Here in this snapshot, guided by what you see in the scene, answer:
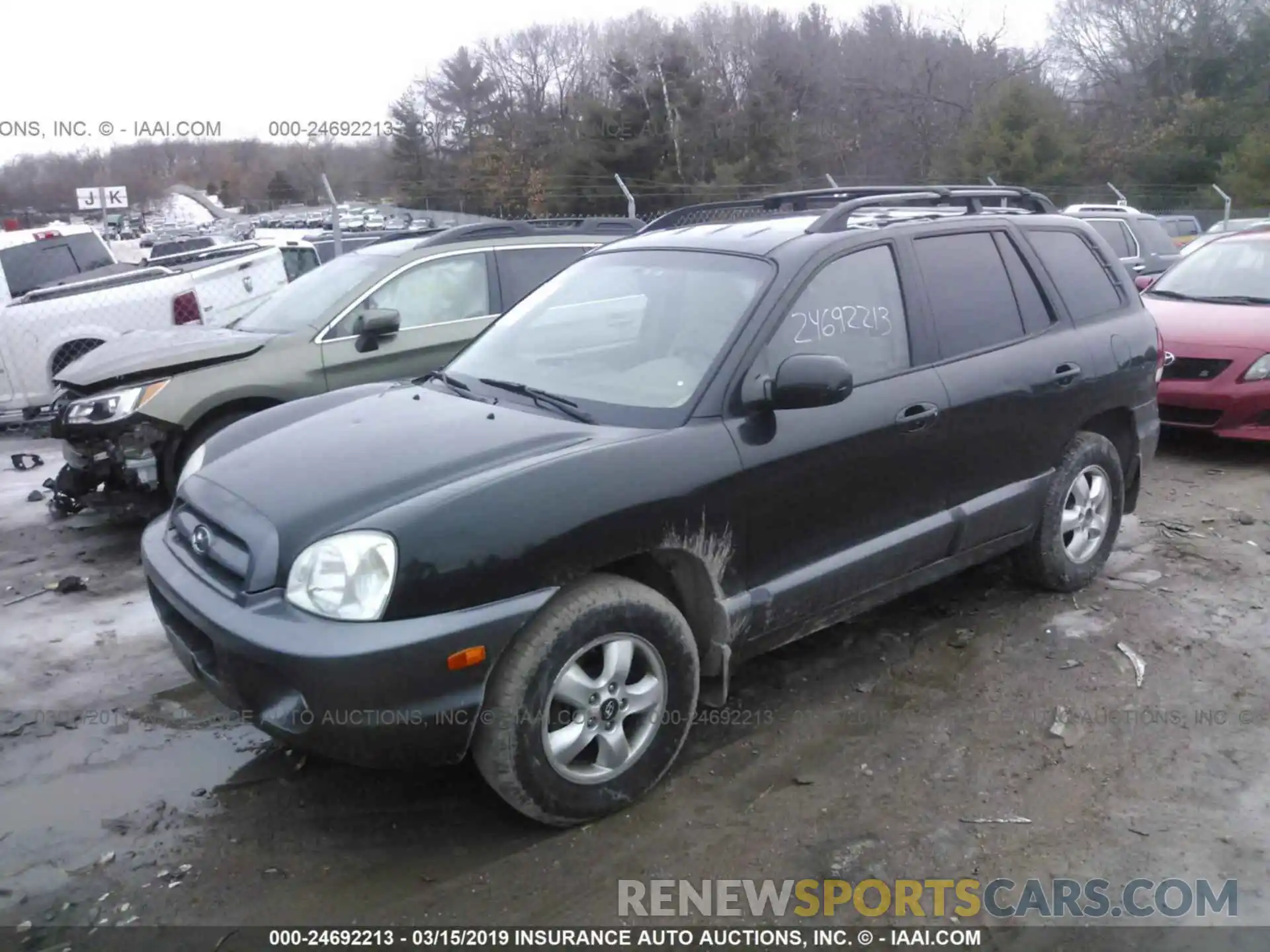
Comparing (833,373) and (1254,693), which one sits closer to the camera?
(833,373)

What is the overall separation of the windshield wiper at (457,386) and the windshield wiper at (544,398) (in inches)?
3.2

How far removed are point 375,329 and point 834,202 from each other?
276 cm

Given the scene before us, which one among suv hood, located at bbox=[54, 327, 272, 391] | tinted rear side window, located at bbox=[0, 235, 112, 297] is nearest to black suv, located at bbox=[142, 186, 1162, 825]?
suv hood, located at bbox=[54, 327, 272, 391]

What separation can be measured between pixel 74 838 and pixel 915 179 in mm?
35863

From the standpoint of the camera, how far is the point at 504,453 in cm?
316

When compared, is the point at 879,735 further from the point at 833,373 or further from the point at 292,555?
the point at 292,555

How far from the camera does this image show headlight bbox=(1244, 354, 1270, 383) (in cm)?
697

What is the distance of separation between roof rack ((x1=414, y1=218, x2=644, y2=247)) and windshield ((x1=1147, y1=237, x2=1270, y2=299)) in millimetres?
4485

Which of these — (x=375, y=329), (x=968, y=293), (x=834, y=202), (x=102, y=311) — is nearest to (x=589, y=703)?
(x=968, y=293)

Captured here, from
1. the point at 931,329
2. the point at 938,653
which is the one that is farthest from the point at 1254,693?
the point at 931,329

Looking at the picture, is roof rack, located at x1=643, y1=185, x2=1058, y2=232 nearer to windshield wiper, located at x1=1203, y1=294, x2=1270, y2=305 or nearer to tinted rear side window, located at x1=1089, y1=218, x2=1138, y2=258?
windshield wiper, located at x1=1203, y1=294, x2=1270, y2=305

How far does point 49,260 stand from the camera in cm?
1148

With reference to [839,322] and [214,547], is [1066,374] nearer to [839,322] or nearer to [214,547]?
[839,322]

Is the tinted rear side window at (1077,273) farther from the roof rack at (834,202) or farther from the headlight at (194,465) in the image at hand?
the headlight at (194,465)
